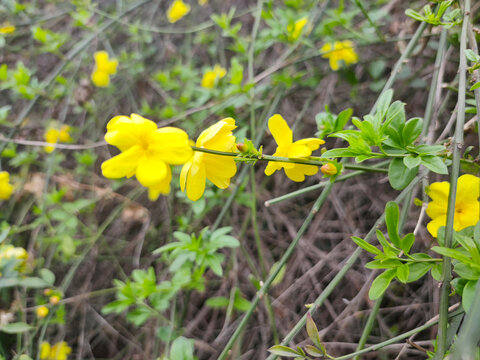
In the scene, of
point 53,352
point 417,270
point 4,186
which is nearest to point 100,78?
point 4,186

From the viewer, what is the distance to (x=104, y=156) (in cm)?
230

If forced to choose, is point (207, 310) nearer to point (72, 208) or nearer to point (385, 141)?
point (72, 208)

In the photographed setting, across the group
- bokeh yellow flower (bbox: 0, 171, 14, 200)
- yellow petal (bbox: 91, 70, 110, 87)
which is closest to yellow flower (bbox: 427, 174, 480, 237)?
bokeh yellow flower (bbox: 0, 171, 14, 200)

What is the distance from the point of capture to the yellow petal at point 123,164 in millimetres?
752

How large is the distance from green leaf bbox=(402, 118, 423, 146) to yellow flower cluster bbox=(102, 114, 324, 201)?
0.19 meters

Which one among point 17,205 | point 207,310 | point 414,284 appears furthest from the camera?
point 17,205

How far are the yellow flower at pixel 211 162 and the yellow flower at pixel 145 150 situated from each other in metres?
0.03

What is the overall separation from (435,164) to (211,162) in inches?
16.5

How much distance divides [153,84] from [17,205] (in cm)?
101

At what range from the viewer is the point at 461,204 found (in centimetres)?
88

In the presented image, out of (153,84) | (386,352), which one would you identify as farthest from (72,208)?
(386,352)

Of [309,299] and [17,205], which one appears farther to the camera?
[17,205]

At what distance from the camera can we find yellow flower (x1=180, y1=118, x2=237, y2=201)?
75cm

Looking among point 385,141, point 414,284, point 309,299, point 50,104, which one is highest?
point 385,141
